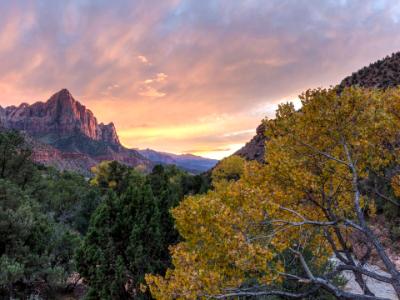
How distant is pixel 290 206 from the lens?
9.35m

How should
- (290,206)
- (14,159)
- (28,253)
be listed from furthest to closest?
(14,159) → (28,253) → (290,206)

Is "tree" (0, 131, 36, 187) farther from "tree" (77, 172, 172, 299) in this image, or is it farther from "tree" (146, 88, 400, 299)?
"tree" (146, 88, 400, 299)

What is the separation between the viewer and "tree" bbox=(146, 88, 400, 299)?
6.55 m

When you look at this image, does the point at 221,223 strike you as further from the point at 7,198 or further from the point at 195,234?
the point at 7,198

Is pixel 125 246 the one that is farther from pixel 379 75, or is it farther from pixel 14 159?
pixel 379 75

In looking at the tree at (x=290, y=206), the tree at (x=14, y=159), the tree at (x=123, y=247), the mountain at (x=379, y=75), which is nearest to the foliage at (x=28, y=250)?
the tree at (x=123, y=247)


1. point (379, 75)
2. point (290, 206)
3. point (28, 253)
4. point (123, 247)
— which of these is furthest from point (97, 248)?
point (379, 75)

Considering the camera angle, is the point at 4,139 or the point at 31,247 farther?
the point at 4,139

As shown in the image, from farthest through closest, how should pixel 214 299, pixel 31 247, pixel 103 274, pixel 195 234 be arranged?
pixel 31 247, pixel 103 274, pixel 195 234, pixel 214 299

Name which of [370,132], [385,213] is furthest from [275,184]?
[385,213]

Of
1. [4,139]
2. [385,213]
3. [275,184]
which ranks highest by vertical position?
[4,139]

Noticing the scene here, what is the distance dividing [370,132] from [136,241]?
362 inches

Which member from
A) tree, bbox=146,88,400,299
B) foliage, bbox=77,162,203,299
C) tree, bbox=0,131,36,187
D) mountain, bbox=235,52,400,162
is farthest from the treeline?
mountain, bbox=235,52,400,162

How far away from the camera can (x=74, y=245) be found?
16.7 meters
